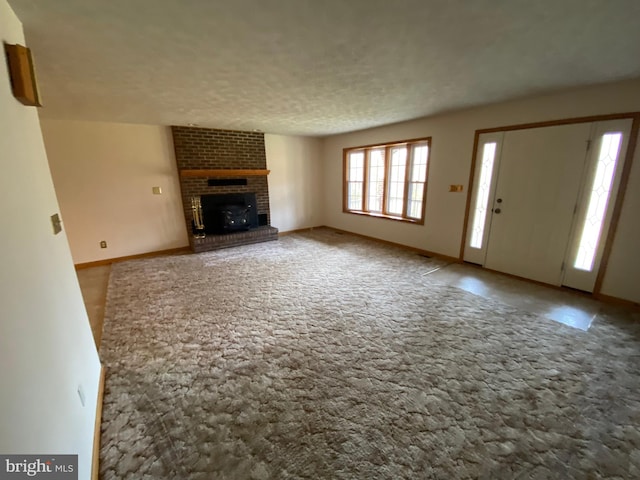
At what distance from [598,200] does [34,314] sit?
4590 mm

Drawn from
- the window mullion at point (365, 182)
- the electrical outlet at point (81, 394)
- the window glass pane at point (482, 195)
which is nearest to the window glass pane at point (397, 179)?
the window mullion at point (365, 182)

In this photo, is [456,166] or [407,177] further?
[407,177]

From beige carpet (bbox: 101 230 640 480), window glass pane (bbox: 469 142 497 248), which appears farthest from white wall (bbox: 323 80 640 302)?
beige carpet (bbox: 101 230 640 480)

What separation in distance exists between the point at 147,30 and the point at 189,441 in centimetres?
246

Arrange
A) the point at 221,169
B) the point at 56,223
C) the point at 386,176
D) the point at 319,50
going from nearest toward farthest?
the point at 56,223
the point at 319,50
the point at 221,169
the point at 386,176

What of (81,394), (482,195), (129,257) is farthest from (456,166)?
(129,257)

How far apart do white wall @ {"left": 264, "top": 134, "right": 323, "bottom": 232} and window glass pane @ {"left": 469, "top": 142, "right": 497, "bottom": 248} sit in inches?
149

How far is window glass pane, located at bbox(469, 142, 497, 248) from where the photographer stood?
142 inches

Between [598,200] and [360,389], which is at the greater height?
[598,200]

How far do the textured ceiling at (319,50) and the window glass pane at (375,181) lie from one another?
215cm

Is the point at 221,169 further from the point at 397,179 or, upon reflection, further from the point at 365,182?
the point at 397,179

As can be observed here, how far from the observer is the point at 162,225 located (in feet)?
15.8

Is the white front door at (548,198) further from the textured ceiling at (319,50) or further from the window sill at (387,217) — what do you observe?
the window sill at (387,217)

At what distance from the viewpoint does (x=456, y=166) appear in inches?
157
